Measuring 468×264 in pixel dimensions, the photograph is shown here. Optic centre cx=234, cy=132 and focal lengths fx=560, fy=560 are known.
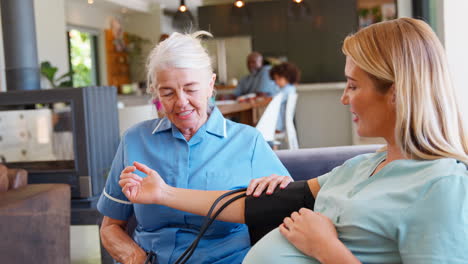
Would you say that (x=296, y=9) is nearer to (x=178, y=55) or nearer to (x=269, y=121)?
(x=269, y=121)

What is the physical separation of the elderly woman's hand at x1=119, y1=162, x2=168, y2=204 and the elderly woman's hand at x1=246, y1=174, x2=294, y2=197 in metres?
0.21

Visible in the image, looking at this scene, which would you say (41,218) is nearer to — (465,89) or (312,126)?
(465,89)

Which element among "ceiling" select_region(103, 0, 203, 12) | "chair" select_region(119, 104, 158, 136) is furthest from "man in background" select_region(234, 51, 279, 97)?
"ceiling" select_region(103, 0, 203, 12)

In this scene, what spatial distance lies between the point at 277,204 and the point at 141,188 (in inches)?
12.6

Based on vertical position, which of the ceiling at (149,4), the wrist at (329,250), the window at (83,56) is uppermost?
the ceiling at (149,4)

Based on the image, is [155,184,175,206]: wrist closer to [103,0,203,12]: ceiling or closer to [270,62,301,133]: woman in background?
[270,62,301,133]: woman in background

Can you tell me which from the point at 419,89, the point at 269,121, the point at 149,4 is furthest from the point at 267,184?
the point at 149,4

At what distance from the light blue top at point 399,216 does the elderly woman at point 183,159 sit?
408 millimetres

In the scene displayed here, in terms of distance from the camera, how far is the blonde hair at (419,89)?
961 mm

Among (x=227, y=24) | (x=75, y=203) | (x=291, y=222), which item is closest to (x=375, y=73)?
(x=291, y=222)

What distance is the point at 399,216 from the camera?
0.92 metres

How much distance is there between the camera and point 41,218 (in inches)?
86.3

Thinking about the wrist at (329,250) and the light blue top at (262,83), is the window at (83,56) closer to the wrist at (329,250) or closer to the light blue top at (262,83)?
the light blue top at (262,83)

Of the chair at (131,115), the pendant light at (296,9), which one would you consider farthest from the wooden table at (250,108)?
the pendant light at (296,9)
